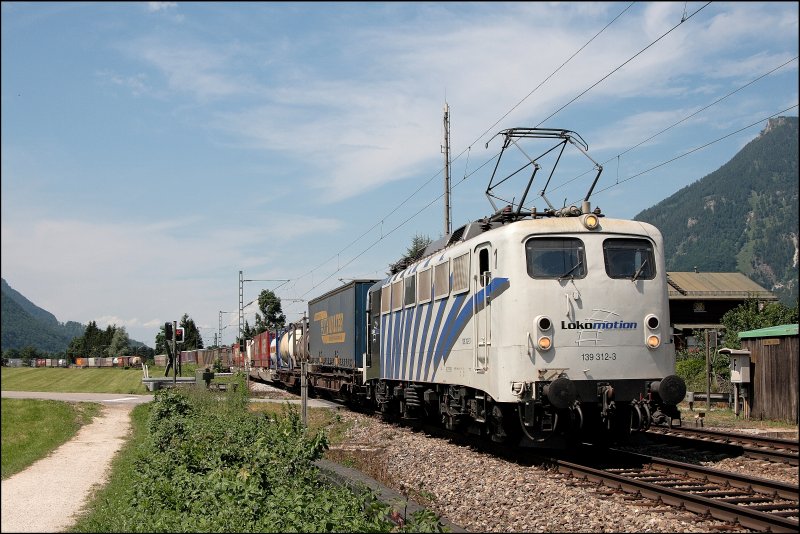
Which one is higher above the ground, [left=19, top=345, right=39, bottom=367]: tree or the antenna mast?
the antenna mast

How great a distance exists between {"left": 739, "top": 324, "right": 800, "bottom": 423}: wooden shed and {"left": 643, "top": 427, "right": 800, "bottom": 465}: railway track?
4932mm

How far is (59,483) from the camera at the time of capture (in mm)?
13781

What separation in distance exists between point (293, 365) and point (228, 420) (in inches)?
832

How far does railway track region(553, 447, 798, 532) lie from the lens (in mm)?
9034

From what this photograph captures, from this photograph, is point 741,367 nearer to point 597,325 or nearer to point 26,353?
point 597,325

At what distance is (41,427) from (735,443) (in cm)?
1620

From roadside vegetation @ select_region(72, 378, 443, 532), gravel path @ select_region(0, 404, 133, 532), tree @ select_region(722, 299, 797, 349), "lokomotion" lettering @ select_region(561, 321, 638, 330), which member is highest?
tree @ select_region(722, 299, 797, 349)

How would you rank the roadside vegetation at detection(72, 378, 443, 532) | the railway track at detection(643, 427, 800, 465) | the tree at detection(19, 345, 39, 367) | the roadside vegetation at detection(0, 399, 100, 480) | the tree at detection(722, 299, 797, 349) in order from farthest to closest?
the tree at detection(722, 299, 797, 349), the tree at detection(19, 345, 39, 367), the roadside vegetation at detection(0, 399, 100, 480), the railway track at detection(643, 427, 800, 465), the roadside vegetation at detection(72, 378, 443, 532)

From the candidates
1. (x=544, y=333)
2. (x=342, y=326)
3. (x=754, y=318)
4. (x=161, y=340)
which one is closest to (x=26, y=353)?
(x=161, y=340)

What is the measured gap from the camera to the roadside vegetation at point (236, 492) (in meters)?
8.23

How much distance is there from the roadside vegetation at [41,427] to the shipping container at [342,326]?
26.1 ft

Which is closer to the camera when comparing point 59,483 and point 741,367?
point 59,483

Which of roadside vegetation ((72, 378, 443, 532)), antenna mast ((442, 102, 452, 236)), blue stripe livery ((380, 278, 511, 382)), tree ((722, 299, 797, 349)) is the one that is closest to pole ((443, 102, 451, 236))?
Result: antenna mast ((442, 102, 452, 236))

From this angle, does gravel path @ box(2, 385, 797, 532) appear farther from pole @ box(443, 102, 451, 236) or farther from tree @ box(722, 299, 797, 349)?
tree @ box(722, 299, 797, 349)
